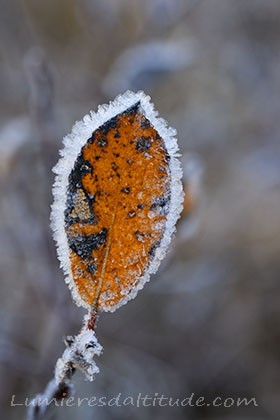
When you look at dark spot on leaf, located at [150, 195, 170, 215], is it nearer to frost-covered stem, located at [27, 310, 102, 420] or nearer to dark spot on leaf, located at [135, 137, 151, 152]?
dark spot on leaf, located at [135, 137, 151, 152]

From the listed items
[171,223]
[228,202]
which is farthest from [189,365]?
[171,223]

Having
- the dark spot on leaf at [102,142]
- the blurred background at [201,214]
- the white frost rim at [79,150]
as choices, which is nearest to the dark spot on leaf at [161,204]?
the white frost rim at [79,150]

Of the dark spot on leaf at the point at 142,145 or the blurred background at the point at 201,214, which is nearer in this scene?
the dark spot on leaf at the point at 142,145

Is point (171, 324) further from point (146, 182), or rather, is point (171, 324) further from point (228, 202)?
point (146, 182)

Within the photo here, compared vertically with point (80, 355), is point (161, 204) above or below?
above

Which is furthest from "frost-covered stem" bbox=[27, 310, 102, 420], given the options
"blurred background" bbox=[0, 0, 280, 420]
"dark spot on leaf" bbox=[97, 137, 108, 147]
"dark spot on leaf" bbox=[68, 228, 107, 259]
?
"blurred background" bbox=[0, 0, 280, 420]

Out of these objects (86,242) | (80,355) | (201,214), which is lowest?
(80,355)

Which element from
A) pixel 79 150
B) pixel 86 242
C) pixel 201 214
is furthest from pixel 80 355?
pixel 201 214

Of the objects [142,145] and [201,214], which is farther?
[201,214]

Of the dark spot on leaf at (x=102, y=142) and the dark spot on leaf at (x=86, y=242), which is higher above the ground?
the dark spot on leaf at (x=102, y=142)

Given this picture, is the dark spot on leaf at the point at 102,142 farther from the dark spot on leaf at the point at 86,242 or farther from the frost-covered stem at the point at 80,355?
the frost-covered stem at the point at 80,355

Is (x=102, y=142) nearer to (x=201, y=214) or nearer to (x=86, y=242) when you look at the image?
(x=86, y=242)
